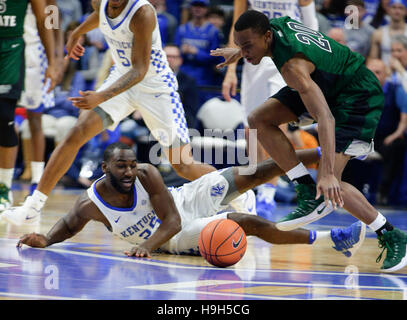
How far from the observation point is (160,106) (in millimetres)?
6430

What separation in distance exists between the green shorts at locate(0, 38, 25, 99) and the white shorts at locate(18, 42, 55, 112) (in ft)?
3.05

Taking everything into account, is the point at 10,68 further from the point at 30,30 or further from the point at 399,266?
the point at 399,266

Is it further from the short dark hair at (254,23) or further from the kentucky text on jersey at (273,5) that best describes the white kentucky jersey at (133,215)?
the kentucky text on jersey at (273,5)

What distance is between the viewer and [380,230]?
198 inches

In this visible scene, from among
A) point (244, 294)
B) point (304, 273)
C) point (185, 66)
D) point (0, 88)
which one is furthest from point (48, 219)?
point (185, 66)

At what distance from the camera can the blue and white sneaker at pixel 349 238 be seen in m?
5.39

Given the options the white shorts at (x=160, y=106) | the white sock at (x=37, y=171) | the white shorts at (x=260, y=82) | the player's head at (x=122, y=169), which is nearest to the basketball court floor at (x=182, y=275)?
the player's head at (x=122, y=169)

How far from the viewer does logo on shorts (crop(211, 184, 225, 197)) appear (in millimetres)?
5648

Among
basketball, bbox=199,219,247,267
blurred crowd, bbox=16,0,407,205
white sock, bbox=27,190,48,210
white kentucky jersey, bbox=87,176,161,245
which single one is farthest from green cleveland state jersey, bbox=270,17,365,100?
blurred crowd, bbox=16,0,407,205

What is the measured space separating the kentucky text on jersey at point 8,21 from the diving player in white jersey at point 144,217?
2488mm

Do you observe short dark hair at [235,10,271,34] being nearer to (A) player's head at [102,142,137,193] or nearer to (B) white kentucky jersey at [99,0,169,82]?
(A) player's head at [102,142,137,193]
